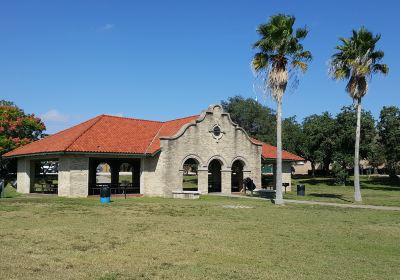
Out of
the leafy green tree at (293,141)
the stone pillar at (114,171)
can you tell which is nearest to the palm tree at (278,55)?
the stone pillar at (114,171)

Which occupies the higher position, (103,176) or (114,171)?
(114,171)

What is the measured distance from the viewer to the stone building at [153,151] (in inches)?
1123

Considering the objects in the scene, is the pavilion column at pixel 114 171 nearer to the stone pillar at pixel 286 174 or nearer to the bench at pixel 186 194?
the bench at pixel 186 194

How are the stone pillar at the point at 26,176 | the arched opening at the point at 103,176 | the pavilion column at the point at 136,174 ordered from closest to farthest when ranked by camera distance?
the stone pillar at the point at 26,176
the pavilion column at the point at 136,174
the arched opening at the point at 103,176

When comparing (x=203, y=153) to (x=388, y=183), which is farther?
(x=388, y=183)

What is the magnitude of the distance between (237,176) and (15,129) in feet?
84.4

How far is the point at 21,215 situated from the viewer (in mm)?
17547

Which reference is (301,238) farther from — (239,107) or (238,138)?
(239,107)

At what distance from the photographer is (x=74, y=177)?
→ 2809 cm

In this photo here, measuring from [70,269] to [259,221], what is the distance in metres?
9.37

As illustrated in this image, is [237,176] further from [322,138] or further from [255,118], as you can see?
[255,118]

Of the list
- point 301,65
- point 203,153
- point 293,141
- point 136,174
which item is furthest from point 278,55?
A: point 293,141

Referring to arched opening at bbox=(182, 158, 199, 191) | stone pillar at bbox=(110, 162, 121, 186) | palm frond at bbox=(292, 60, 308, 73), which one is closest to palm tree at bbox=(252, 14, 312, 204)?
palm frond at bbox=(292, 60, 308, 73)

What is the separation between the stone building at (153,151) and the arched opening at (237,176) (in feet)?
0.26
